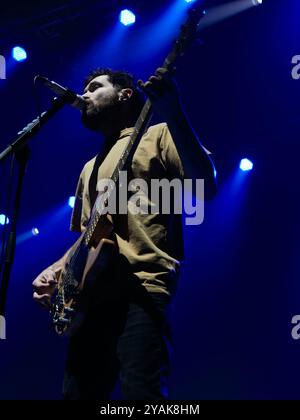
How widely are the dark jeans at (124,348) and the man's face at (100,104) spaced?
2.60 ft

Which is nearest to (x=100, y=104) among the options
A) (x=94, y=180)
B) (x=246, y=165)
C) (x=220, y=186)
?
(x=94, y=180)

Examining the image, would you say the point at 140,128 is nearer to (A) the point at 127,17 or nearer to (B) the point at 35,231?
(A) the point at 127,17

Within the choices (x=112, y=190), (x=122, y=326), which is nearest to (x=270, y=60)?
(x=112, y=190)

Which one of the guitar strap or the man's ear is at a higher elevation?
the man's ear

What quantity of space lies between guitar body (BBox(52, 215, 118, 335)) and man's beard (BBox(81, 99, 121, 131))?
1.76 ft

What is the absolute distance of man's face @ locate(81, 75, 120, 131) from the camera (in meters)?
2.28

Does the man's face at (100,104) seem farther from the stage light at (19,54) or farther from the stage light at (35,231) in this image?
the stage light at (35,231)

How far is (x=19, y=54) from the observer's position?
4.39 m

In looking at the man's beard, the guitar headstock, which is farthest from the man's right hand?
the guitar headstock

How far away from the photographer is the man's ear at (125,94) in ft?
7.77

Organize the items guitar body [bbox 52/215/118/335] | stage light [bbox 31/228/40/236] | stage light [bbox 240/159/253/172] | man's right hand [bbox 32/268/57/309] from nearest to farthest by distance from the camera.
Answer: guitar body [bbox 52/215/118/335], man's right hand [bbox 32/268/57/309], stage light [bbox 240/159/253/172], stage light [bbox 31/228/40/236]

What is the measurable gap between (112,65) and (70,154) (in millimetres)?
915

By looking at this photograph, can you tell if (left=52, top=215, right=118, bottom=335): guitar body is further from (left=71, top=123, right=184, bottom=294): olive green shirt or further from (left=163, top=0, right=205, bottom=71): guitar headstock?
(left=163, top=0, right=205, bottom=71): guitar headstock

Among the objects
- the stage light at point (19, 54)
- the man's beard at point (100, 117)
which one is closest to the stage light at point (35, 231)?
the stage light at point (19, 54)
